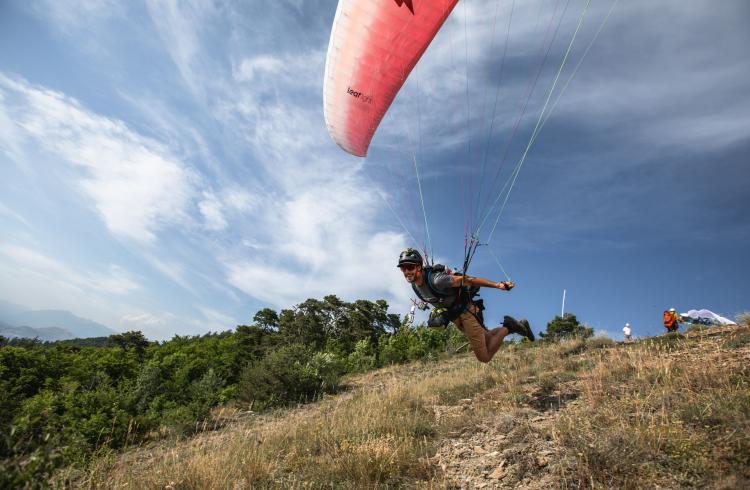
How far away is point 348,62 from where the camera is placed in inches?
334

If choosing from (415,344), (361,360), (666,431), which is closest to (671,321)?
(415,344)

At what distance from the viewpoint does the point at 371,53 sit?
8148 mm

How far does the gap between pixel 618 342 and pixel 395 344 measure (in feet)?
32.8

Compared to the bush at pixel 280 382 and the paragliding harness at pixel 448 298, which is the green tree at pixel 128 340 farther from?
the paragliding harness at pixel 448 298

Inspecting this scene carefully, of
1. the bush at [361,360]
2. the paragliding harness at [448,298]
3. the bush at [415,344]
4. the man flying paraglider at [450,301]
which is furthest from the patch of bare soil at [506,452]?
the bush at [361,360]

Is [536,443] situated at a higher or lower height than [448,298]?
lower

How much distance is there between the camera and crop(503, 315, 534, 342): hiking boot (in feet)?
21.4

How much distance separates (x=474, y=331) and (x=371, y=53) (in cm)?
640

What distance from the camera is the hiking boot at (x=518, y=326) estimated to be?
6.52 meters

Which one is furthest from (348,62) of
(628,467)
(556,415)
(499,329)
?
(628,467)

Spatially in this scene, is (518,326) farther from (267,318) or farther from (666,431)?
(267,318)

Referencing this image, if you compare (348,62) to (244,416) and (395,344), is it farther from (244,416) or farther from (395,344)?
(395,344)

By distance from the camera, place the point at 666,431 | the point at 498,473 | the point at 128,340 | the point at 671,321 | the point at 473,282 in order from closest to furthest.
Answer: the point at 666,431 < the point at 498,473 < the point at 473,282 < the point at 671,321 < the point at 128,340

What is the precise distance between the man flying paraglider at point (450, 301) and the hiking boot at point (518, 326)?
33 centimetres
